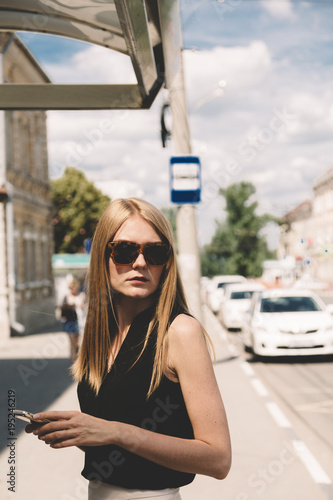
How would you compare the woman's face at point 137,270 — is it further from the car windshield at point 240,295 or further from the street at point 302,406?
the car windshield at point 240,295

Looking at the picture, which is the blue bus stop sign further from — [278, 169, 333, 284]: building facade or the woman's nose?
[278, 169, 333, 284]: building facade

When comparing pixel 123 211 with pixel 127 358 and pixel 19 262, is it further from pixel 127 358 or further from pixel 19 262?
pixel 19 262

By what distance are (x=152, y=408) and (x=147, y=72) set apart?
177 centimetres

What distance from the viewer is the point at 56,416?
166 centimetres

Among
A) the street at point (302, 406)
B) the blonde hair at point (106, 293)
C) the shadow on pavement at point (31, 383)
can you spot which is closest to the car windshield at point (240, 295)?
the street at point (302, 406)

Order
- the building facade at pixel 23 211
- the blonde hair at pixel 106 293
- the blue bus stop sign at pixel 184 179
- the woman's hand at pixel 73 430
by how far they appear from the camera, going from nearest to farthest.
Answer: the woman's hand at pixel 73 430, the blonde hair at pixel 106 293, the blue bus stop sign at pixel 184 179, the building facade at pixel 23 211

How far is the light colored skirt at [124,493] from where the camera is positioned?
1859 millimetres

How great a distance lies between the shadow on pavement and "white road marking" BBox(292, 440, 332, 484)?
9.34 ft

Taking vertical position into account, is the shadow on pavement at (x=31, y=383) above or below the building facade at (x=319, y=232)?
below

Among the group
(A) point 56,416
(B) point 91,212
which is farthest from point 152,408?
(B) point 91,212

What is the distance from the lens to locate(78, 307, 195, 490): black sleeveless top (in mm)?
1812

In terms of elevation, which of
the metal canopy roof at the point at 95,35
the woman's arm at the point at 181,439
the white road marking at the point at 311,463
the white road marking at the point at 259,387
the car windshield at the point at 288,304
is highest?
the metal canopy roof at the point at 95,35

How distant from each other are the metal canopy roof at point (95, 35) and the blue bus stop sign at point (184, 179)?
7.65 m

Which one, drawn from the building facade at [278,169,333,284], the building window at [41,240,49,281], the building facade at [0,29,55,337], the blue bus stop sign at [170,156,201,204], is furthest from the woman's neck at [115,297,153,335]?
the building facade at [278,169,333,284]
